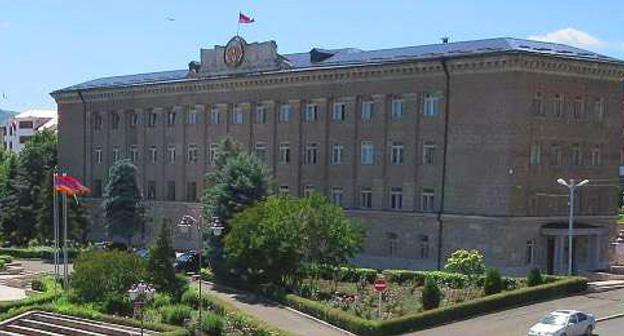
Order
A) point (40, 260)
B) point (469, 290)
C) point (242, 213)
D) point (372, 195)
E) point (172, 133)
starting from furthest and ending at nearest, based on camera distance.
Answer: point (172, 133), point (40, 260), point (372, 195), point (242, 213), point (469, 290)

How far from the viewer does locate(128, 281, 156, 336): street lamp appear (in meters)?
35.1

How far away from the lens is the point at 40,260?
69.3 meters

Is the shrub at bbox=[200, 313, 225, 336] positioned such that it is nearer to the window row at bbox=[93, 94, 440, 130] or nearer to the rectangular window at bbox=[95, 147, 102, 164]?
the window row at bbox=[93, 94, 440, 130]

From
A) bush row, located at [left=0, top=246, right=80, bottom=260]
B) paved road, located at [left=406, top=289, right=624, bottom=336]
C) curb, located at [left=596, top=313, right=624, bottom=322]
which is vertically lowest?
bush row, located at [left=0, top=246, right=80, bottom=260]

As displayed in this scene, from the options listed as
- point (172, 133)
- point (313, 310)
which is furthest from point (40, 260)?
point (313, 310)

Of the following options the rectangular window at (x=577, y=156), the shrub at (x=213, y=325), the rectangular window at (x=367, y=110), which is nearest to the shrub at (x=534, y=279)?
the rectangular window at (x=577, y=156)

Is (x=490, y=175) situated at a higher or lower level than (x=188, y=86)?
lower

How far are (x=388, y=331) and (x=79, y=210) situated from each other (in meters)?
42.4

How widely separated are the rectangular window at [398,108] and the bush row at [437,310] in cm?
1659

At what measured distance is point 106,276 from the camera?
4406cm

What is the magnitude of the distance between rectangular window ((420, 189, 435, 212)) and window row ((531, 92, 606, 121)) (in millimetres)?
7874

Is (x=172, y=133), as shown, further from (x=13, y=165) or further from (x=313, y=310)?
(x=313, y=310)

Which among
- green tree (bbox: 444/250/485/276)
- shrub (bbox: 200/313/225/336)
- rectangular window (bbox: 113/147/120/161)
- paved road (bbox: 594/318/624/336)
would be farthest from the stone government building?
rectangular window (bbox: 113/147/120/161)

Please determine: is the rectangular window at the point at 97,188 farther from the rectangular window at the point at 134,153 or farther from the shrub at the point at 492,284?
the shrub at the point at 492,284
